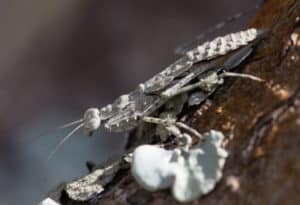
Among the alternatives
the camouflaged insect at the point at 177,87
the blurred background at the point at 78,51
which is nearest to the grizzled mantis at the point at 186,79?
the camouflaged insect at the point at 177,87

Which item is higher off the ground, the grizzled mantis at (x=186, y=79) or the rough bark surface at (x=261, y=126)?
the grizzled mantis at (x=186, y=79)

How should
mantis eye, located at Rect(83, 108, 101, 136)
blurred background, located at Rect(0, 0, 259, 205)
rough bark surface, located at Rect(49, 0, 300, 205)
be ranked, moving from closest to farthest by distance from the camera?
rough bark surface, located at Rect(49, 0, 300, 205) < mantis eye, located at Rect(83, 108, 101, 136) < blurred background, located at Rect(0, 0, 259, 205)

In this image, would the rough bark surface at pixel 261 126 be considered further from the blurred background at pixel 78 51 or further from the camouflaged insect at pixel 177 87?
the blurred background at pixel 78 51

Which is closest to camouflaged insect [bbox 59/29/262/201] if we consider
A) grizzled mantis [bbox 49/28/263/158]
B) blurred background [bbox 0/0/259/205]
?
grizzled mantis [bbox 49/28/263/158]

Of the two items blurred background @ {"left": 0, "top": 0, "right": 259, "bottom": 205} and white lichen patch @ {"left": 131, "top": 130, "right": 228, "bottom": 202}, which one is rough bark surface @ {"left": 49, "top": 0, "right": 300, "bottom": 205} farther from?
blurred background @ {"left": 0, "top": 0, "right": 259, "bottom": 205}

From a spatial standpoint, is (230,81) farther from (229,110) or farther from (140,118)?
(140,118)

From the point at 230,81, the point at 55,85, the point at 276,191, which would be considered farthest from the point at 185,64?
the point at 55,85
